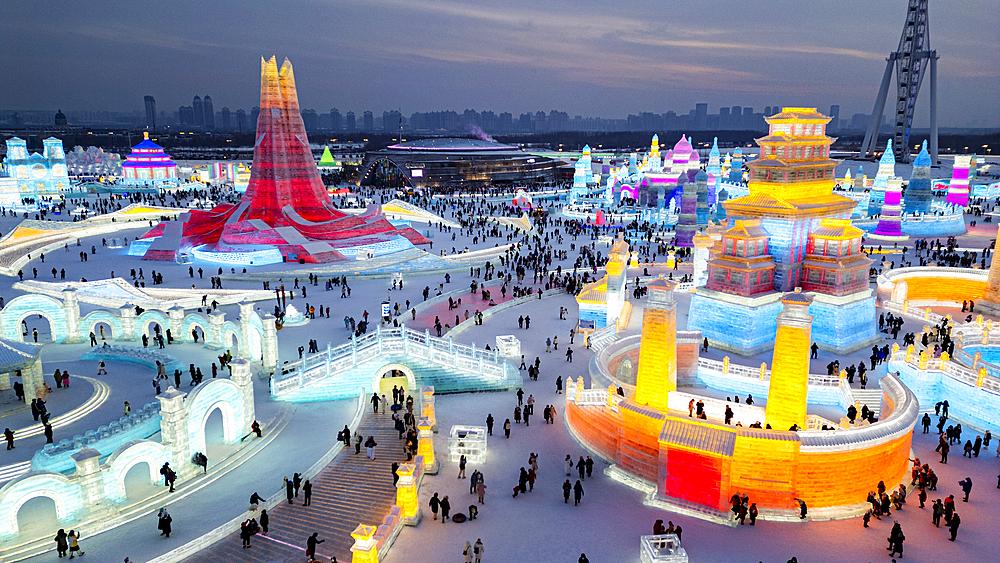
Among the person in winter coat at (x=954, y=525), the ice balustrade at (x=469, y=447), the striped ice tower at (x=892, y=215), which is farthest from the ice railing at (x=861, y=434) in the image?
the striped ice tower at (x=892, y=215)

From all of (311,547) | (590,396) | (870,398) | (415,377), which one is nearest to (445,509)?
(311,547)

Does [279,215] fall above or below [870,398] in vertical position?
above

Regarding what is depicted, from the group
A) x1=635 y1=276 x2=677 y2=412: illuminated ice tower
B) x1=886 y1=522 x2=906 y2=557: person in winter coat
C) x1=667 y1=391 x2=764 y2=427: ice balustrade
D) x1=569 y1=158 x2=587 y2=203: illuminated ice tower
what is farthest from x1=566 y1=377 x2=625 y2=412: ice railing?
x1=569 y1=158 x2=587 y2=203: illuminated ice tower

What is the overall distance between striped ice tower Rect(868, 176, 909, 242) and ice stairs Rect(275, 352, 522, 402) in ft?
127

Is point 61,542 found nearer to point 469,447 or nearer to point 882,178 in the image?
point 469,447

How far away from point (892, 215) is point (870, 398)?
35599 millimetres

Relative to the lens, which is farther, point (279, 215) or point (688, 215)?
point (688, 215)

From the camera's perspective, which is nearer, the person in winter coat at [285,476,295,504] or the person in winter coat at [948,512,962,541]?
the person in winter coat at [948,512,962,541]

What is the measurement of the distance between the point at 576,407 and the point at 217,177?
8153 cm

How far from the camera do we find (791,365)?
50.8 ft

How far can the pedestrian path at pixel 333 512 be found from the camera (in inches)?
525

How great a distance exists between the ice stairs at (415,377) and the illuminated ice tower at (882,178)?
147ft

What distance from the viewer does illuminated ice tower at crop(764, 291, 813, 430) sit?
15203 millimetres

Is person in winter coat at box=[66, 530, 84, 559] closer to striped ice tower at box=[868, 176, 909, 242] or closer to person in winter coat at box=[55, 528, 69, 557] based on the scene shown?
person in winter coat at box=[55, 528, 69, 557]
